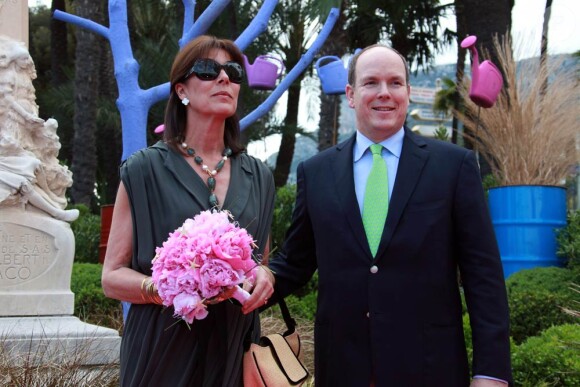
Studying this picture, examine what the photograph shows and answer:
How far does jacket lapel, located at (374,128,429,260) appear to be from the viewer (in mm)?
2707

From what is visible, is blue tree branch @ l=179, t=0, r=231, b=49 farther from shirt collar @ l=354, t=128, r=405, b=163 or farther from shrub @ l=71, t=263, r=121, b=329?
shirt collar @ l=354, t=128, r=405, b=163

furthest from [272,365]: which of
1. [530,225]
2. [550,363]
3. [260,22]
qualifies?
[530,225]

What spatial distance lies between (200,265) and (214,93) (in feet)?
2.63

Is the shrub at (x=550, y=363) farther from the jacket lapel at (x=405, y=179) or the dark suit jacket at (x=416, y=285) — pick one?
the jacket lapel at (x=405, y=179)

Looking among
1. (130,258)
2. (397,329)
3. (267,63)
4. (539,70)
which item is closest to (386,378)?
(397,329)

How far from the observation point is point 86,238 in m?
13.1

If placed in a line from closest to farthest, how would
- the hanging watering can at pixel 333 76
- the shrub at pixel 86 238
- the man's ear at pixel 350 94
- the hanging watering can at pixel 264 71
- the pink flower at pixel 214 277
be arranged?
the pink flower at pixel 214 277 → the man's ear at pixel 350 94 → the hanging watering can at pixel 264 71 → the hanging watering can at pixel 333 76 → the shrub at pixel 86 238

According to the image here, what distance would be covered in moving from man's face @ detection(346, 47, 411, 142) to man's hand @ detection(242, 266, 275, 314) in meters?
0.67

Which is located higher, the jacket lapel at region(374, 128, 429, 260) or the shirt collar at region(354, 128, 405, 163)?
the shirt collar at region(354, 128, 405, 163)

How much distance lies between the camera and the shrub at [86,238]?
42.7ft

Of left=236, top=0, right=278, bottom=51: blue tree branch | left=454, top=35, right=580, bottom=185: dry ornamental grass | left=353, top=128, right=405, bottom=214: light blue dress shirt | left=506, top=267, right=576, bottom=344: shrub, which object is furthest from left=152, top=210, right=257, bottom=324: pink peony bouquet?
left=454, top=35, right=580, bottom=185: dry ornamental grass

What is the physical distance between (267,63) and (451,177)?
20.1 ft

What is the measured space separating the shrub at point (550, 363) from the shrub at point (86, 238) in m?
9.23

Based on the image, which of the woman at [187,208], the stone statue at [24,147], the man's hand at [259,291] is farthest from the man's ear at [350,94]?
the stone statue at [24,147]
